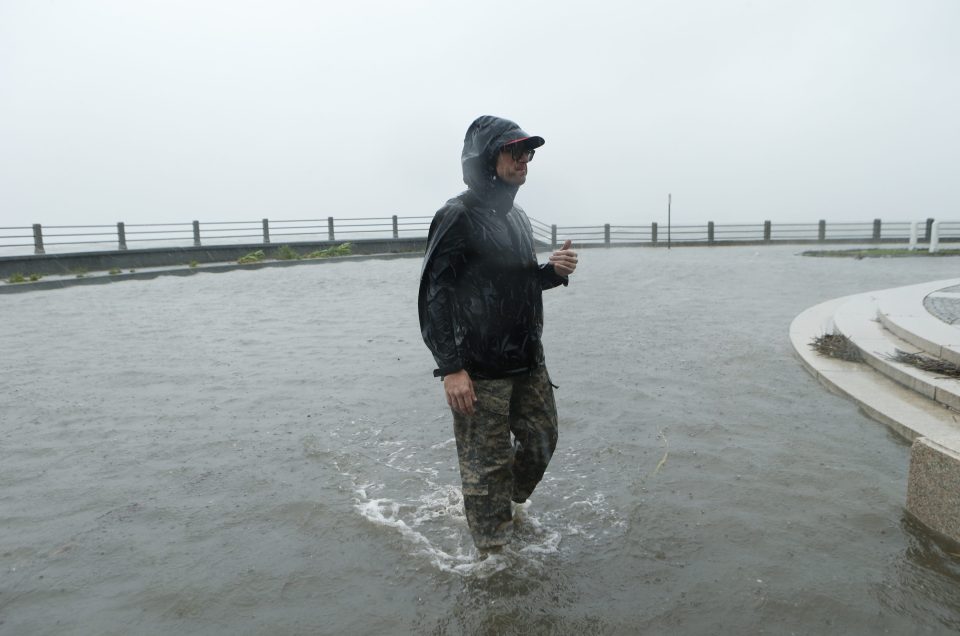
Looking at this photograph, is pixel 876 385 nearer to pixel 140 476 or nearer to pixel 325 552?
A: pixel 325 552

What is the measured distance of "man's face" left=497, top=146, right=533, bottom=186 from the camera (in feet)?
9.85

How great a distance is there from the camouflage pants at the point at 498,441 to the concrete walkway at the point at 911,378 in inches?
70.6

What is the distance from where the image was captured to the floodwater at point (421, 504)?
2.83 meters

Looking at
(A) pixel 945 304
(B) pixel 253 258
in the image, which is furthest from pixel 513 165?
(B) pixel 253 258

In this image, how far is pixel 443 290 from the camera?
2.99 meters

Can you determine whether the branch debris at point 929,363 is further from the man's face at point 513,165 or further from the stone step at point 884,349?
the man's face at point 513,165

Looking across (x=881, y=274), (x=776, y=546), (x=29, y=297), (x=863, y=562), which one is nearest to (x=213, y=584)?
(x=776, y=546)

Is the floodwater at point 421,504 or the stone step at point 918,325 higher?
the stone step at point 918,325

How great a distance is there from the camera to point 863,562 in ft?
10.2

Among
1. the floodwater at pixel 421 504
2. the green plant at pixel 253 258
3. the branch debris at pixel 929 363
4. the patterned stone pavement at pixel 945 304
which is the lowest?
the floodwater at pixel 421 504

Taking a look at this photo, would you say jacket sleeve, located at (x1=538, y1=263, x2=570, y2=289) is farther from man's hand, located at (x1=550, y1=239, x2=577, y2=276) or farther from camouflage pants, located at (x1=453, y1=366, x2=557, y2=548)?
camouflage pants, located at (x1=453, y1=366, x2=557, y2=548)

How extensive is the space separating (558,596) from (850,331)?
232 inches

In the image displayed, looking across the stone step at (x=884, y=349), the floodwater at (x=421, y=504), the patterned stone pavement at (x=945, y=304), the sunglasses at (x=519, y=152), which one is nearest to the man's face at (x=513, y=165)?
the sunglasses at (x=519, y=152)

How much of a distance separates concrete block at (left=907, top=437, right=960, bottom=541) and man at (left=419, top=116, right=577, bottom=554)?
1.84 m
